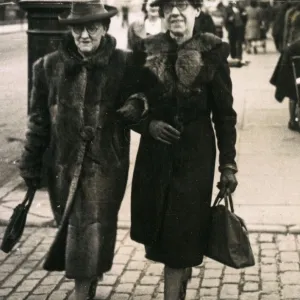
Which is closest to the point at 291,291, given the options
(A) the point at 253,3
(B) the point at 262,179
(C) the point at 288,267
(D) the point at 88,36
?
(C) the point at 288,267

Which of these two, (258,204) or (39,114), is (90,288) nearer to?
(39,114)

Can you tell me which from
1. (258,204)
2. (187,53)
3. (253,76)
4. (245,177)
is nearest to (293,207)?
(258,204)

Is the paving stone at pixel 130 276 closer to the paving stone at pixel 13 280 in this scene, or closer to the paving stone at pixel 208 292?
the paving stone at pixel 208 292

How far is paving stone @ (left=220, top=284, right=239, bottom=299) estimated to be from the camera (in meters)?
5.24

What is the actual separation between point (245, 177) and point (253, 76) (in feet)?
35.6

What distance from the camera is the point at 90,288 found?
5113 mm

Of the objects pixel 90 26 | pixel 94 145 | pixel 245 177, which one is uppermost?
pixel 90 26

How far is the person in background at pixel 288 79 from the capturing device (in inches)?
434

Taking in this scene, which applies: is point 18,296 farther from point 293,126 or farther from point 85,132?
point 293,126

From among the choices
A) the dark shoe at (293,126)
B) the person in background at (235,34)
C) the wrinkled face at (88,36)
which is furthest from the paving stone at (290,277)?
the person in background at (235,34)

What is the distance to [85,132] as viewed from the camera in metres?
4.67

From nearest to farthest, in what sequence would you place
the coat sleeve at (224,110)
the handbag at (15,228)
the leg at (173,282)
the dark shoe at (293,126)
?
the coat sleeve at (224,110) < the leg at (173,282) < the handbag at (15,228) < the dark shoe at (293,126)

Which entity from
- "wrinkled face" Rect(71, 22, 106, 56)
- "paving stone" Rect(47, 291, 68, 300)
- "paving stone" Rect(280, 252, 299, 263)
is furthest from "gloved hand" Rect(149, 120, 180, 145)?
"paving stone" Rect(280, 252, 299, 263)

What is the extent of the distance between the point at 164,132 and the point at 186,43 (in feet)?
1.62
